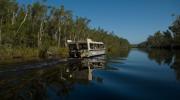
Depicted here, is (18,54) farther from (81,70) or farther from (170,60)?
(170,60)

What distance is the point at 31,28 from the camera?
54844mm

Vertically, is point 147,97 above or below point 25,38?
below

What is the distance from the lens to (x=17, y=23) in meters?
50.3

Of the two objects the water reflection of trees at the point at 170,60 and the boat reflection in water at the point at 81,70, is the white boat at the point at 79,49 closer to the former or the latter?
the boat reflection in water at the point at 81,70

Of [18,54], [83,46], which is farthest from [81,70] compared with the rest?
[83,46]

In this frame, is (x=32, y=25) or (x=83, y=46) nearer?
(x=83, y=46)

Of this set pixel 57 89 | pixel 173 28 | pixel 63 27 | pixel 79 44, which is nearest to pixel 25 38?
pixel 79 44

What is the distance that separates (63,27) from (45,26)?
7.26 m

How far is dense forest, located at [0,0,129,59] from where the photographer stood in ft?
130

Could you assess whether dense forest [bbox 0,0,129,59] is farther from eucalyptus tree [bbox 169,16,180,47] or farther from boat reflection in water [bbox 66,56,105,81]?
eucalyptus tree [bbox 169,16,180,47]

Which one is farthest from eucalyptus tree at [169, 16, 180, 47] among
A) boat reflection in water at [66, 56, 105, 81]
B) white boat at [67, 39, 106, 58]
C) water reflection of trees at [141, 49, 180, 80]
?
boat reflection in water at [66, 56, 105, 81]

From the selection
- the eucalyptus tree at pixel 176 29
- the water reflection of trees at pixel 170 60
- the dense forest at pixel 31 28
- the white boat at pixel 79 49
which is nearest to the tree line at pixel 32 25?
the dense forest at pixel 31 28

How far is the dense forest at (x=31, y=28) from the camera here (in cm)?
3948

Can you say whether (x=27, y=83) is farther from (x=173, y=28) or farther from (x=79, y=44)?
(x=173, y=28)
